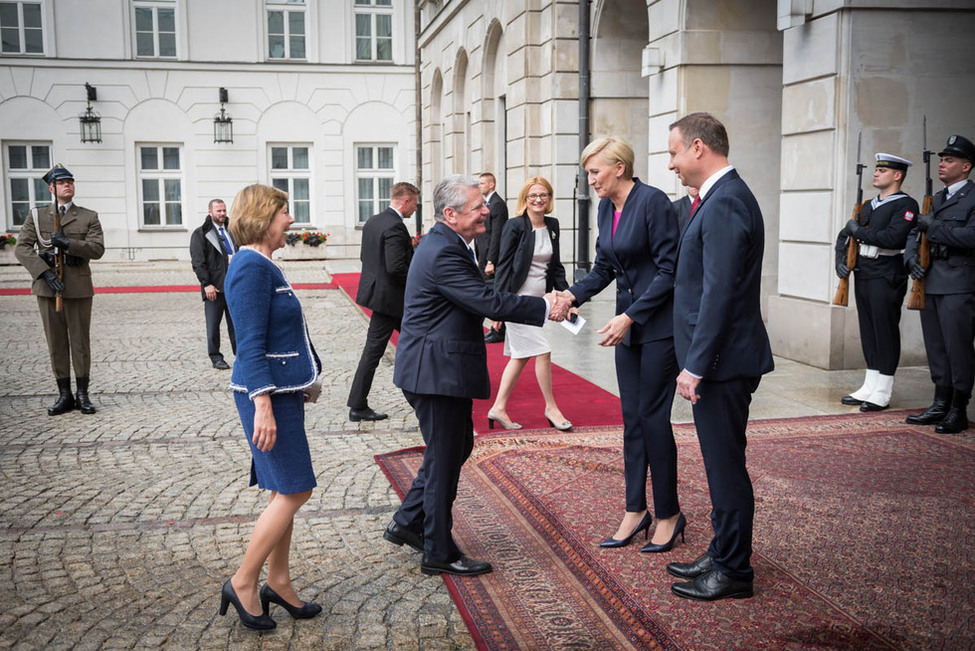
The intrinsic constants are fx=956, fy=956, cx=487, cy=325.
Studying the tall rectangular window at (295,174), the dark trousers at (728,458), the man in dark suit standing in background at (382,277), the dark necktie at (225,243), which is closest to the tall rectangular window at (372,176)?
the tall rectangular window at (295,174)

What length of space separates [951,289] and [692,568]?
147 inches

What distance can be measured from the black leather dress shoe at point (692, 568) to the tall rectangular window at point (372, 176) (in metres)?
25.4

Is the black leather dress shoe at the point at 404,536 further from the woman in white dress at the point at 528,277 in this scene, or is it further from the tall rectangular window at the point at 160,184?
the tall rectangular window at the point at 160,184

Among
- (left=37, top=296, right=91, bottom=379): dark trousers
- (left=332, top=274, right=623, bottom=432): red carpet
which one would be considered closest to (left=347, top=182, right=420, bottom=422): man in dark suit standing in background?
(left=332, top=274, right=623, bottom=432): red carpet

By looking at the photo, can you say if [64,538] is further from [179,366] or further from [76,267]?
[179,366]

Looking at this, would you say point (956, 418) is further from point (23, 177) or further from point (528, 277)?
point (23, 177)

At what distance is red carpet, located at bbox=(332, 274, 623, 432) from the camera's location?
24.8 feet

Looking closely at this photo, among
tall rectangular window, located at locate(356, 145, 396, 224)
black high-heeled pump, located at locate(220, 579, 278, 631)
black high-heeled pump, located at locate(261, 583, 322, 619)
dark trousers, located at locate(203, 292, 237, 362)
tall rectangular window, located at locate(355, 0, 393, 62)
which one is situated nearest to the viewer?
black high-heeled pump, located at locate(220, 579, 278, 631)

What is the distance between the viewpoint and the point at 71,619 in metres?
4.00

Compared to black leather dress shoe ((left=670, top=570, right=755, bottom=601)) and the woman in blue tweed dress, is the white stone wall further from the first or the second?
black leather dress shoe ((left=670, top=570, right=755, bottom=601))

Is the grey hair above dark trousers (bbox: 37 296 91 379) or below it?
above

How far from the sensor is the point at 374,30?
95.3 feet

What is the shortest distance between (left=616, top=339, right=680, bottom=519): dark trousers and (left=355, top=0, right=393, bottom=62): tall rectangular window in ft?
85.1

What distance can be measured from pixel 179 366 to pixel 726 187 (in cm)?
797
